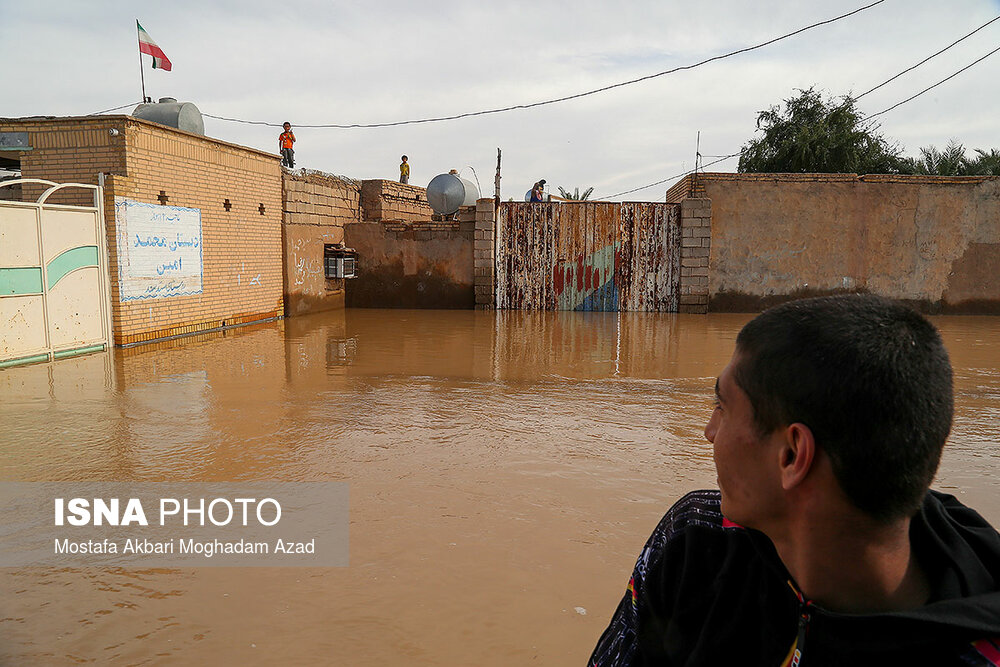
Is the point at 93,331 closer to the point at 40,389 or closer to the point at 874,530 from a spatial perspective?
the point at 40,389

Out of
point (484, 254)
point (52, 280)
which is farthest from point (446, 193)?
point (52, 280)

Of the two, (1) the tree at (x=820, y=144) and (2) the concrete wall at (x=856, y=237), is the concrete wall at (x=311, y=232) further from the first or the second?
(1) the tree at (x=820, y=144)

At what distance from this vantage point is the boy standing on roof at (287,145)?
1520 cm

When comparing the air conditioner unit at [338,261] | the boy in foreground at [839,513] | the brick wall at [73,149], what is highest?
the brick wall at [73,149]

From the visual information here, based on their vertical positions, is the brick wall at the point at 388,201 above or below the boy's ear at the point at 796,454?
above

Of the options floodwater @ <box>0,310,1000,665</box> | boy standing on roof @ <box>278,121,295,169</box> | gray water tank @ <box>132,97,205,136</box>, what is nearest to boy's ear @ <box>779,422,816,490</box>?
floodwater @ <box>0,310,1000,665</box>

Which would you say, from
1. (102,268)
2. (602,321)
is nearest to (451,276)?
(602,321)

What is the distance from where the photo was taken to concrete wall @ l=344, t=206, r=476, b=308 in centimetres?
1517

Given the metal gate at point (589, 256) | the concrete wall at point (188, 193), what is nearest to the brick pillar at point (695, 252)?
the metal gate at point (589, 256)

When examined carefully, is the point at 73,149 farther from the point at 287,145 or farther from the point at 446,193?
the point at 446,193

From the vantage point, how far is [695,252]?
47.9ft

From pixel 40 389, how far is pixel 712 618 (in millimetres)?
7316

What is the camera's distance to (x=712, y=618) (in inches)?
45.4

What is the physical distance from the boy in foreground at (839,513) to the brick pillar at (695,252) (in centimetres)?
1393
